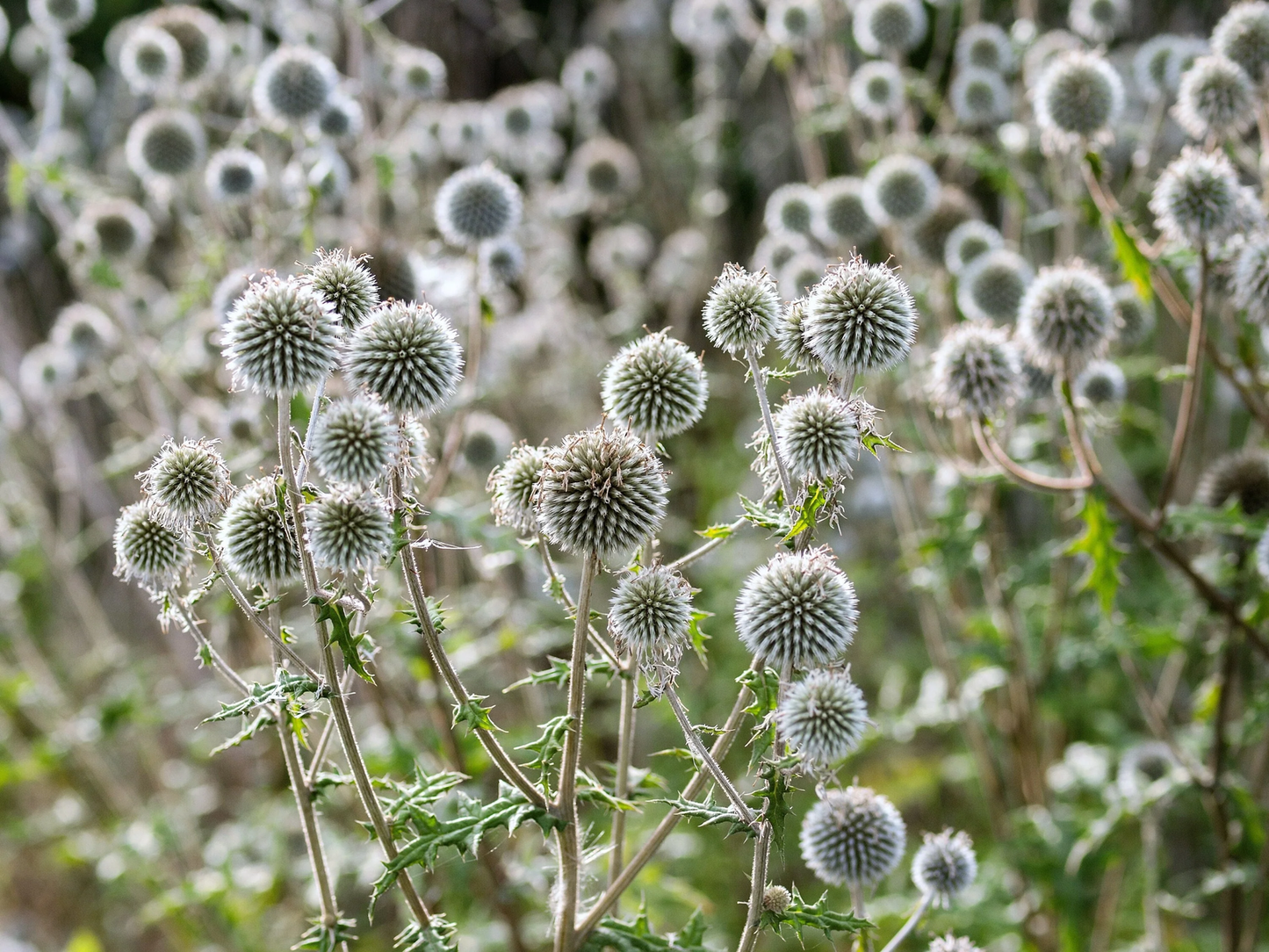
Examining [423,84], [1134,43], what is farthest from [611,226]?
[1134,43]

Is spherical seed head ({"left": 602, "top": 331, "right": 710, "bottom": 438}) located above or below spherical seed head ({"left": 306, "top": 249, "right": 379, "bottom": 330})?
below

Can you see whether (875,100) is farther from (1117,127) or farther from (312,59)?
A: (312,59)

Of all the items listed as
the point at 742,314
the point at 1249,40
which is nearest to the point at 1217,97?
the point at 1249,40

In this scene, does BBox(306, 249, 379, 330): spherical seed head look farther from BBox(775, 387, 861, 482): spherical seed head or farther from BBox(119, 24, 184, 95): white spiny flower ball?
BBox(119, 24, 184, 95): white spiny flower ball

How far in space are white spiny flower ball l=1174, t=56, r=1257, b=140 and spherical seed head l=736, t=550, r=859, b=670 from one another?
255cm

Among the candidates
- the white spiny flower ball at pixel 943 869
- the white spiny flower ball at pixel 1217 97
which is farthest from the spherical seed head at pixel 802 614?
the white spiny flower ball at pixel 1217 97

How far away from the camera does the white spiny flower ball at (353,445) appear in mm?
2131

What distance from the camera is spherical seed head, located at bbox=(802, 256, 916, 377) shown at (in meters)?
2.41

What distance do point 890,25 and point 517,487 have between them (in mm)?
4011

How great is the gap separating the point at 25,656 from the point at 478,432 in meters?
3.20

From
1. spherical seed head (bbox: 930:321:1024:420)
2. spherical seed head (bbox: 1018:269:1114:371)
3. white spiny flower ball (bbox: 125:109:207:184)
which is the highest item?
white spiny flower ball (bbox: 125:109:207:184)

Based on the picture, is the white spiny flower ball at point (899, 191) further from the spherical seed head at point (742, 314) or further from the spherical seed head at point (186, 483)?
the spherical seed head at point (186, 483)

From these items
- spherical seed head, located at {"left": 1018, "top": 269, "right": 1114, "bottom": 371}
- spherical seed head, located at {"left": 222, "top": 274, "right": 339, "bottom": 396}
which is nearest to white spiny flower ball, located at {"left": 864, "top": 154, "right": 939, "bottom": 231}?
spherical seed head, located at {"left": 1018, "top": 269, "right": 1114, "bottom": 371}

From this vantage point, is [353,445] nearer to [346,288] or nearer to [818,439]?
[346,288]
